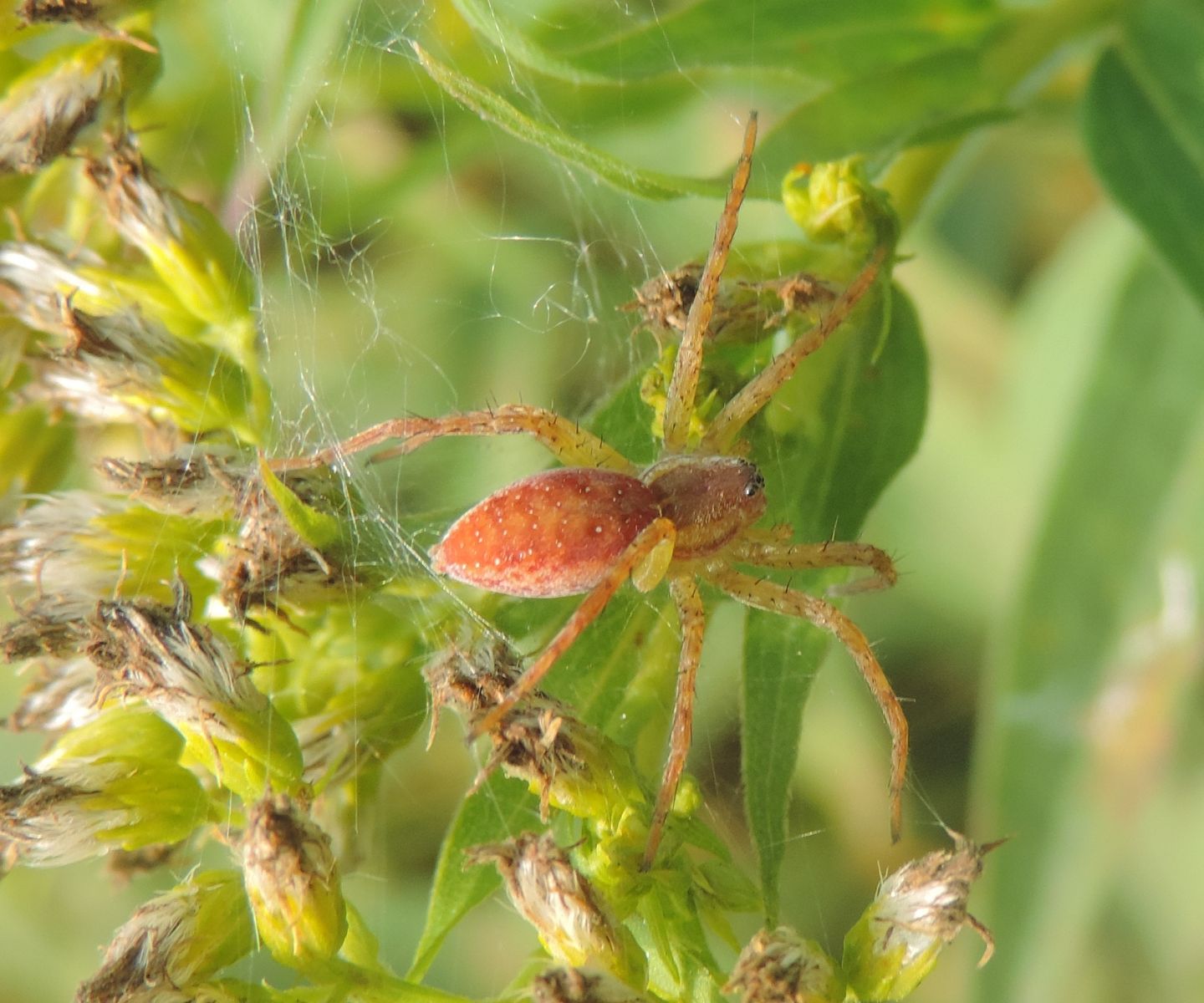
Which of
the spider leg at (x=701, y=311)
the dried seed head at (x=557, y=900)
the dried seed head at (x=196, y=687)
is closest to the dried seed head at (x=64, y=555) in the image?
the dried seed head at (x=196, y=687)

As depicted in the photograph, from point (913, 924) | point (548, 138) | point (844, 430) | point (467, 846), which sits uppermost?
point (548, 138)

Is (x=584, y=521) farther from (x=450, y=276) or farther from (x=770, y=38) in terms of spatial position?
(x=450, y=276)

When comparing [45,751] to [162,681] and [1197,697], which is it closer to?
[162,681]

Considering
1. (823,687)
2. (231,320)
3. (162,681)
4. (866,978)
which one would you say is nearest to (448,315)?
(823,687)

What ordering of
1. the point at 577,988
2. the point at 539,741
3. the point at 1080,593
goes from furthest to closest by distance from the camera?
the point at 1080,593
the point at 539,741
the point at 577,988

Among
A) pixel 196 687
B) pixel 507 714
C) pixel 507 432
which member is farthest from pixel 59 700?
pixel 507 432

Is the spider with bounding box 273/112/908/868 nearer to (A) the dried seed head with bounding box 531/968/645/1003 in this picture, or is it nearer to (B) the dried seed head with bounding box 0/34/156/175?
(A) the dried seed head with bounding box 531/968/645/1003
